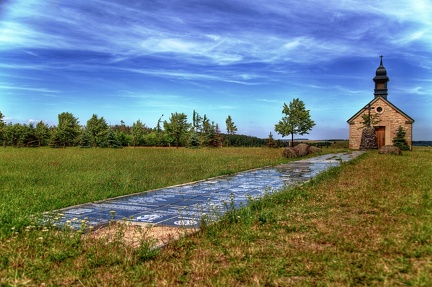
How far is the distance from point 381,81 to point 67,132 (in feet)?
155

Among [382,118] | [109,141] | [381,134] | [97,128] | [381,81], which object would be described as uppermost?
[381,81]

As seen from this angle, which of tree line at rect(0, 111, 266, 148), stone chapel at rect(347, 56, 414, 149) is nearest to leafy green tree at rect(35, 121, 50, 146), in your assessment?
tree line at rect(0, 111, 266, 148)

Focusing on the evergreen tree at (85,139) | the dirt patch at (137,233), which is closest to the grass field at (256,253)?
the dirt patch at (137,233)

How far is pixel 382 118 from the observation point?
1577 inches

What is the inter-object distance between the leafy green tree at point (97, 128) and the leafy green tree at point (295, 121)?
29.3m

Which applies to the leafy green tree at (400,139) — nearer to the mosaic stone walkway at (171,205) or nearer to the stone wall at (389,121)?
the stone wall at (389,121)

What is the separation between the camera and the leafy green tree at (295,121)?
47.4 metres

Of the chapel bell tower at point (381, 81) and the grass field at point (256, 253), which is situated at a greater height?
the chapel bell tower at point (381, 81)

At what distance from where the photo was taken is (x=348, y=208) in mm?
6625

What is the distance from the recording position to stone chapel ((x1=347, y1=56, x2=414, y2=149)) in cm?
3904

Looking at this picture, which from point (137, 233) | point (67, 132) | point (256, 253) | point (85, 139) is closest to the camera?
point (256, 253)

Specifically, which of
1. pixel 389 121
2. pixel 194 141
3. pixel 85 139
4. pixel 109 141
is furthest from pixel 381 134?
pixel 85 139

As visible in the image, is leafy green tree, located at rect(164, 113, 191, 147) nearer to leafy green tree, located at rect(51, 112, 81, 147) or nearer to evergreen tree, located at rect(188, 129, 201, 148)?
evergreen tree, located at rect(188, 129, 201, 148)

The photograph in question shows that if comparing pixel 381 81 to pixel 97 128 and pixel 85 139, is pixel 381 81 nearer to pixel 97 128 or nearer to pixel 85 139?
pixel 97 128
